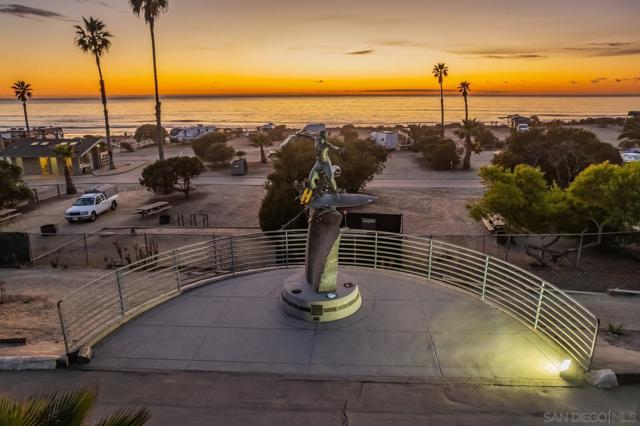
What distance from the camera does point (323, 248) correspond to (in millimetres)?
9711

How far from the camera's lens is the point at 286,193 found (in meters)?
20.9

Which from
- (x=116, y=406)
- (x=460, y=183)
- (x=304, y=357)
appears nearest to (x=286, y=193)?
(x=304, y=357)

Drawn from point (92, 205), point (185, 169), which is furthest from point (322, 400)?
point (185, 169)

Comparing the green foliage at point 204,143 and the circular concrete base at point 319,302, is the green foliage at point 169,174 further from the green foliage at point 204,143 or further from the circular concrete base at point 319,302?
the circular concrete base at point 319,302

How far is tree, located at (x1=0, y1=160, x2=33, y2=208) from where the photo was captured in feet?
83.4

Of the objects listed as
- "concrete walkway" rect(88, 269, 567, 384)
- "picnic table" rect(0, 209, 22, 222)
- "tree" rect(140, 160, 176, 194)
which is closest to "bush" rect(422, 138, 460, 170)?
"tree" rect(140, 160, 176, 194)

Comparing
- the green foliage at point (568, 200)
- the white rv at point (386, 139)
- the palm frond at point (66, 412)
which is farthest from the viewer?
the white rv at point (386, 139)

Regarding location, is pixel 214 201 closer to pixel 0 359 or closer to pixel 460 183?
pixel 460 183

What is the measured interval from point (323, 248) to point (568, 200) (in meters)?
13.7

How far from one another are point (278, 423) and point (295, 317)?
3275 millimetres

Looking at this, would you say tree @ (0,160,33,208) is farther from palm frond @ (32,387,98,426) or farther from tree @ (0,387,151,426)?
palm frond @ (32,387,98,426)

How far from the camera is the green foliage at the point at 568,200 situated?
16734 mm

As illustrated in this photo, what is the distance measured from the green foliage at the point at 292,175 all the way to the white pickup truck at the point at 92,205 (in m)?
11.1

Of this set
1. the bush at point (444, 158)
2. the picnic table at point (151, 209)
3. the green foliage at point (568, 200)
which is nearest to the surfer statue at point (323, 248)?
the green foliage at point (568, 200)
